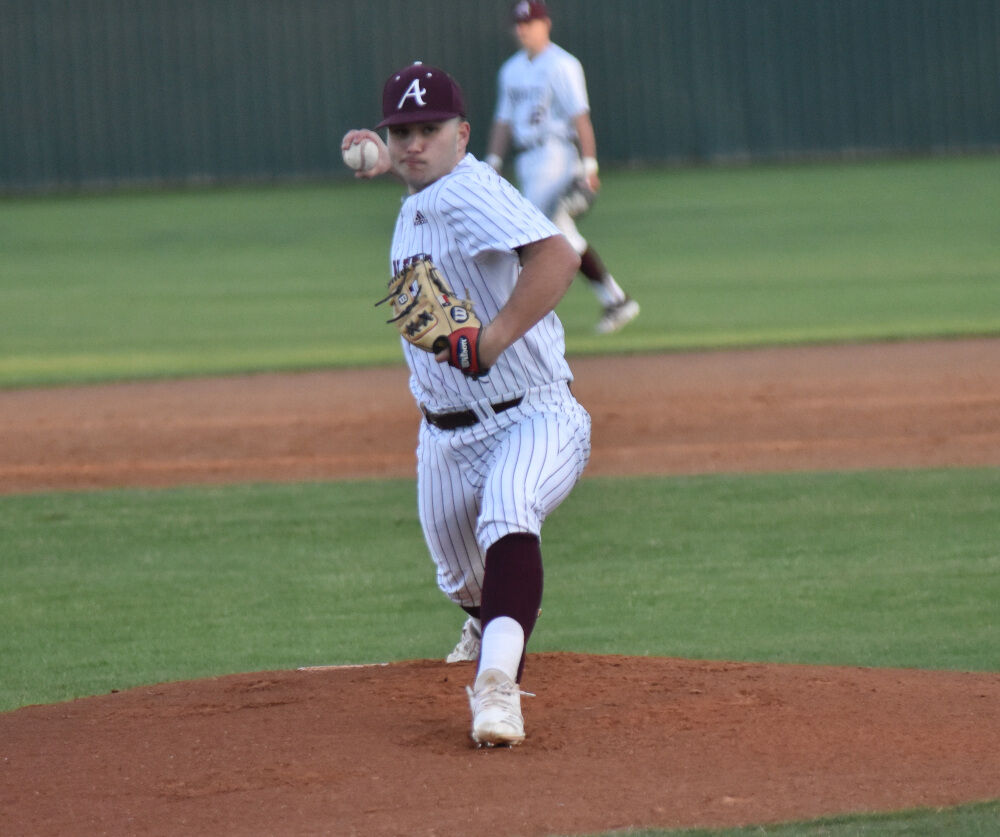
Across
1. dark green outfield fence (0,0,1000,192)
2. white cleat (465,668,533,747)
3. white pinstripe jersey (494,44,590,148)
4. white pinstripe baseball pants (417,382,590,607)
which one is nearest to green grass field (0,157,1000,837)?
white cleat (465,668,533,747)

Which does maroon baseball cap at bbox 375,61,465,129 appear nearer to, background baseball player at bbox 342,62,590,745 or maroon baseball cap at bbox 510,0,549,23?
background baseball player at bbox 342,62,590,745

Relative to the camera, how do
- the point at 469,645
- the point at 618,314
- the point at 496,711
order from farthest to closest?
the point at 618,314 → the point at 469,645 → the point at 496,711

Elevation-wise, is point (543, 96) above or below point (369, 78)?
below

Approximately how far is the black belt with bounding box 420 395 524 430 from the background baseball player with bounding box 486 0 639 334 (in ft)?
23.2

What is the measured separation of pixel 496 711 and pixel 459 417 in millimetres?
693

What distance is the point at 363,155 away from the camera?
13.0 feet

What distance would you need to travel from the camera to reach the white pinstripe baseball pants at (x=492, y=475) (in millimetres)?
3457

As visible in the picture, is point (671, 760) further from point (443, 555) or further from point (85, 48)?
point (85, 48)

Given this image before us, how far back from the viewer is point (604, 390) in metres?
9.26

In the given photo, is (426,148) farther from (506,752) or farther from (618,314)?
(618,314)

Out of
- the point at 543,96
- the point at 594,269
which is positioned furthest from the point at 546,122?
the point at 594,269

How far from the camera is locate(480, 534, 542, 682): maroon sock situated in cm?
345

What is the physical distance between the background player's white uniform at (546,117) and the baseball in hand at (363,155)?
6.97 m

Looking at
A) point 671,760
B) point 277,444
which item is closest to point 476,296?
point 671,760
